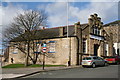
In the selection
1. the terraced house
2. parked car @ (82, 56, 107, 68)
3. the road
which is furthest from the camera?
the terraced house

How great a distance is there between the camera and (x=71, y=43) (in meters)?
29.0

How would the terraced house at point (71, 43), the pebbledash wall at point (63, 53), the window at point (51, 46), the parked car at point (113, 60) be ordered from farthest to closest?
1. the window at point (51, 46)
2. the parked car at point (113, 60)
3. the terraced house at point (71, 43)
4. the pebbledash wall at point (63, 53)

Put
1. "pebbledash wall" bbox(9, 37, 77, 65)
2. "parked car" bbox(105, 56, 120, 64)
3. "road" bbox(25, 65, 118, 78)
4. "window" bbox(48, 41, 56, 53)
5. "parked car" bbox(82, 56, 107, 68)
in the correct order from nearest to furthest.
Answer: "road" bbox(25, 65, 118, 78), "parked car" bbox(82, 56, 107, 68), "pebbledash wall" bbox(9, 37, 77, 65), "parked car" bbox(105, 56, 120, 64), "window" bbox(48, 41, 56, 53)

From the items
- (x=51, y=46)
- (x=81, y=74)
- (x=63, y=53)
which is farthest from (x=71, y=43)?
(x=81, y=74)

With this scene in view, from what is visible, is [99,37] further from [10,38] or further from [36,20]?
[10,38]

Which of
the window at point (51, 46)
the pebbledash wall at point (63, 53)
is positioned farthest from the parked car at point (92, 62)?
the window at point (51, 46)

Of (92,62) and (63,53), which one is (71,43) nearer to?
(63,53)

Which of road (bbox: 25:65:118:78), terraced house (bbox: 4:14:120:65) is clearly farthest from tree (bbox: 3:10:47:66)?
road (bbox: 25:65:118:78)

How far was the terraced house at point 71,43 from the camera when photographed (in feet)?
95.2

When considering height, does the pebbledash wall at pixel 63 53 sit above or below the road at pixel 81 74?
above

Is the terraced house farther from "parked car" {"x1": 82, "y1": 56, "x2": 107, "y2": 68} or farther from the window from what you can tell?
"parked car" {"x1": 82, "y1": 56, "x2": 107, "y2": 68}

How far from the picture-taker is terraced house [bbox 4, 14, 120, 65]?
29.0 m

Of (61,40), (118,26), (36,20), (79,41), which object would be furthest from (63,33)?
(118,26)

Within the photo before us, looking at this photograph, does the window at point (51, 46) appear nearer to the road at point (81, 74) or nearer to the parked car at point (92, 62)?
the parked car at point (92, 62)
